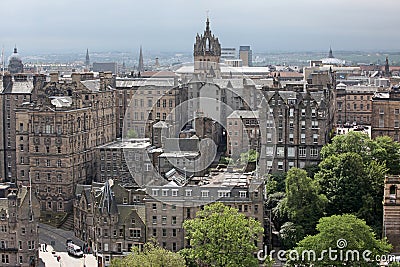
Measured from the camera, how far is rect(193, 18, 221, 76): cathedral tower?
143 metres

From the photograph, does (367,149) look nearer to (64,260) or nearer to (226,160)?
(226,160)

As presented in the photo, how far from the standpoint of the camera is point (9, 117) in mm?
109688

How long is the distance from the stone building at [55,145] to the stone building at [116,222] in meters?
15.7

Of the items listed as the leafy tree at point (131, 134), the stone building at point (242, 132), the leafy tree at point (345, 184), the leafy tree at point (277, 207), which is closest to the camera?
the leafy tree at point (345, 184)

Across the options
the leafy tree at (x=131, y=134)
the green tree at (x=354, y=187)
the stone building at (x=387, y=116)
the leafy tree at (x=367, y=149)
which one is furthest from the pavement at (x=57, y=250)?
the stone building at (x=387, y=116)

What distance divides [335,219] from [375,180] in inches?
696

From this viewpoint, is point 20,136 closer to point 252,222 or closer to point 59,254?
point 59,254

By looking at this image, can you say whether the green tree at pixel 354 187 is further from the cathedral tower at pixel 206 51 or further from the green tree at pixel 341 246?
the cathedral tower at pixel 206 51

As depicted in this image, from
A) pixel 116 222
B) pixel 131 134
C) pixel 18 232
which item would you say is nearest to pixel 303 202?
pixel 116 222

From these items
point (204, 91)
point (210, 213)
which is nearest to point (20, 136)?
point (204, 91)

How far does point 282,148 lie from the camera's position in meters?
101

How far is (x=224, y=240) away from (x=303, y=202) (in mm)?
14163

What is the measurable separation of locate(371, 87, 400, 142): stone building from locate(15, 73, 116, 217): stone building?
43.9m

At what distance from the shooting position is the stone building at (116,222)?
79.5 metres
